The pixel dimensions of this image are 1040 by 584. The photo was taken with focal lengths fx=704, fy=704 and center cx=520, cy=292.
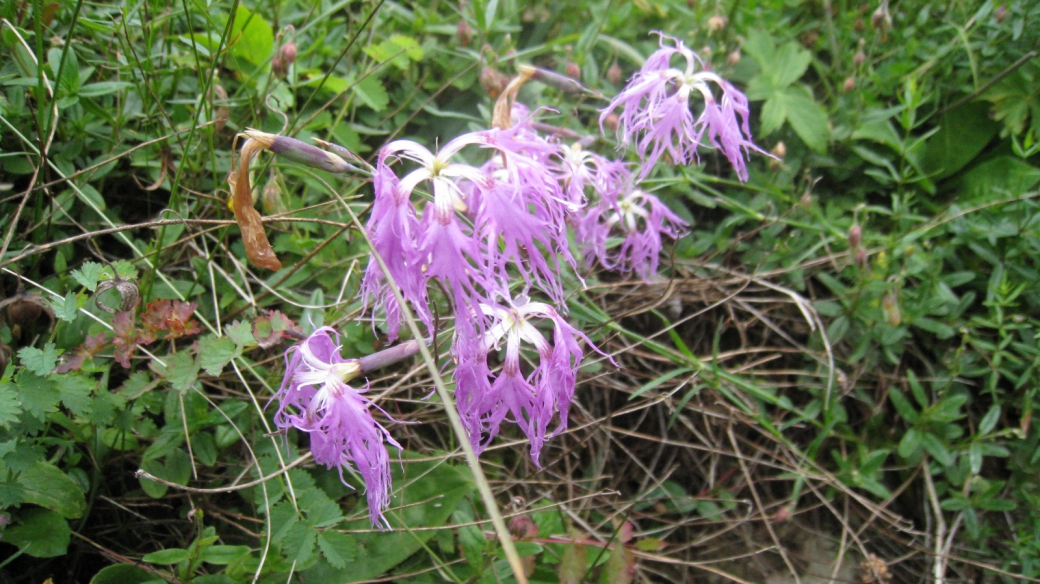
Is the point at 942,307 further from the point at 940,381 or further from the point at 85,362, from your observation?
the point at 85,362

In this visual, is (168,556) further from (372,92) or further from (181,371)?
(372,92)

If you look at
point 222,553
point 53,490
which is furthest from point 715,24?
point 53,490

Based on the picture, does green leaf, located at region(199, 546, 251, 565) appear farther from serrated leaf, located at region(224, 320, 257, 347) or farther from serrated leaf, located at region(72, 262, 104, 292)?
serrated leaf, located at region(72, 262, 104, 292)

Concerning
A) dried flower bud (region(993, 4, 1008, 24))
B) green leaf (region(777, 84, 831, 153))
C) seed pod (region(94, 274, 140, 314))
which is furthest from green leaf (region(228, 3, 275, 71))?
dried flower bud (region(993, 4, 1008, 24))

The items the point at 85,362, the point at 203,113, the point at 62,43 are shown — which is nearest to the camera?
the point at 85,362

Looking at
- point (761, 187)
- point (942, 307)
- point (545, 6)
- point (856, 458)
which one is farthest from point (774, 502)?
point (545, 6)
